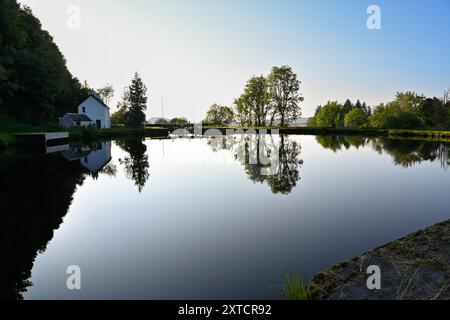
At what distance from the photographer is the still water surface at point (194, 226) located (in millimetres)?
5066

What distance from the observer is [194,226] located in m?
7.81

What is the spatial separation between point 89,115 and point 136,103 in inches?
534

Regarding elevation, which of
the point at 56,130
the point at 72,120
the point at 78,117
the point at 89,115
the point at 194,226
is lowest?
the point at 194,226

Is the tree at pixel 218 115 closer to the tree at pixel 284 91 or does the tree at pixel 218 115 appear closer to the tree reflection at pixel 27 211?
the tree at pixel 284 91

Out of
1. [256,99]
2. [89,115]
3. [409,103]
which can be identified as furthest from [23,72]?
[409,103]

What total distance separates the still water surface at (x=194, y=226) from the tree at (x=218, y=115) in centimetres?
8356

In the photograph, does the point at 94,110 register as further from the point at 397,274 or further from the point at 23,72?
the point at 397,274

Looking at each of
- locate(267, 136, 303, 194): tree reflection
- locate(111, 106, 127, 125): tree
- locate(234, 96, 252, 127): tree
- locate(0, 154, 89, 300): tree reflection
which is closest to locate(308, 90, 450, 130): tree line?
locate(234, 96, 252, 127): tree

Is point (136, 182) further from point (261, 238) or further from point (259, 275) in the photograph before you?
point (259, 275)

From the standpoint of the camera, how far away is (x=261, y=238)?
275 inches

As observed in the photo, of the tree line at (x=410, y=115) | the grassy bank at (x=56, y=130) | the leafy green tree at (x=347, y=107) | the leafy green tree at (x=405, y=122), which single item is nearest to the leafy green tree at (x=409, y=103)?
the tree line at (x=410, y=115)

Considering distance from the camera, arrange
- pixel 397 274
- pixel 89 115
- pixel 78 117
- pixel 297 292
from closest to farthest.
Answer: pixel 297 292, pixel 397 274, pixel 78 117, pixel 89 115

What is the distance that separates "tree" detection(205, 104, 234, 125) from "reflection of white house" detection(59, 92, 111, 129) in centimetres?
4378

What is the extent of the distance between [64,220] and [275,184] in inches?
328
